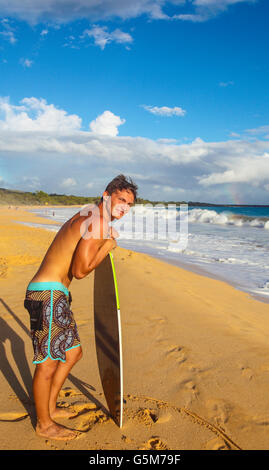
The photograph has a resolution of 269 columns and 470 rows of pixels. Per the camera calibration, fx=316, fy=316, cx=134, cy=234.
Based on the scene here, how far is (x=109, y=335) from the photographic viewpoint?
2574 millimetres

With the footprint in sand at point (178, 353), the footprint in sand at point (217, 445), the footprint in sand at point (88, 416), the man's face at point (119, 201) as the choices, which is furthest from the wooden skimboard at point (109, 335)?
the footprint in sand at point (178, 353)

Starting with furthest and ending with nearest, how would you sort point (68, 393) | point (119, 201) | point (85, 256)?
point (68, 393), point (119, 201), point (85, 256)

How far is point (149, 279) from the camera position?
271 inches

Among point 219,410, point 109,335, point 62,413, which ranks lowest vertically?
point 219,410

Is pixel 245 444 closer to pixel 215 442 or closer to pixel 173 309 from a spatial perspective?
pixel 215 442

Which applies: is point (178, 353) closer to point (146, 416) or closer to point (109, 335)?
point (146, 416)

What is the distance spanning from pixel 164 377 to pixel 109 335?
927 millimetres

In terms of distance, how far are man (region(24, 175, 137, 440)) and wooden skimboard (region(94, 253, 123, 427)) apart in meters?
0.31

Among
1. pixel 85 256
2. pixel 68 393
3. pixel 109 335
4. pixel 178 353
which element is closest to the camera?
pixel 85 256

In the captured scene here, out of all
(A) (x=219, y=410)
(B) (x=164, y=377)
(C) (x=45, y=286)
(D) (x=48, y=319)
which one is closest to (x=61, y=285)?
(C) (x=45, y=286)

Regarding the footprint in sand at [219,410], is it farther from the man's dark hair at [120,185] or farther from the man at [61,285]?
the man's dark hair at [120,185]

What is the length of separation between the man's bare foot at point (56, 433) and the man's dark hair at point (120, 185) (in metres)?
1.71

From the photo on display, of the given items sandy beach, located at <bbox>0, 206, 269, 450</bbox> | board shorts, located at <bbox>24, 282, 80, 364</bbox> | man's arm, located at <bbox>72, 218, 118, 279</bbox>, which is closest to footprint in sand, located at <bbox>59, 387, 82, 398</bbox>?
sandy beach, located at <bbox>0, 206, 269, 450</bbox>

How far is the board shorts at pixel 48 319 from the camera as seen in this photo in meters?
2.16
